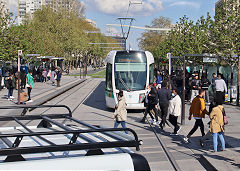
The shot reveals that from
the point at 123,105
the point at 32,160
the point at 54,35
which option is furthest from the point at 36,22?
the point at 32,160

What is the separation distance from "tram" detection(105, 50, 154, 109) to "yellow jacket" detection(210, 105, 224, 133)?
858 cm

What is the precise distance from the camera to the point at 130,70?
715 inches

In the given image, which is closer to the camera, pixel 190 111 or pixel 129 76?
pixel 190 111

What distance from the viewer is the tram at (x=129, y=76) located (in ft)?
58.3

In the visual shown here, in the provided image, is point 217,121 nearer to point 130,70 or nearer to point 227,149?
point 227,149

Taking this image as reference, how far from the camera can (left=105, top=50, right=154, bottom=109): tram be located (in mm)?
17766

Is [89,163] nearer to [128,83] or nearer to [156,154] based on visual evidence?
[156,154]

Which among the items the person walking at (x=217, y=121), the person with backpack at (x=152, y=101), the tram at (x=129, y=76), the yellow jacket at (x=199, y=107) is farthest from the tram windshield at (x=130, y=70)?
the person walking at (x=217, y=121)

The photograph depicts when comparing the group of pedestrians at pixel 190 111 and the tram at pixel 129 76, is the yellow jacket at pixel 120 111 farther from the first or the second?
the tram at pixel 129 76

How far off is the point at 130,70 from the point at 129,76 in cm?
28

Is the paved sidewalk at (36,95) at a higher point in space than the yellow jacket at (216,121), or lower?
lower

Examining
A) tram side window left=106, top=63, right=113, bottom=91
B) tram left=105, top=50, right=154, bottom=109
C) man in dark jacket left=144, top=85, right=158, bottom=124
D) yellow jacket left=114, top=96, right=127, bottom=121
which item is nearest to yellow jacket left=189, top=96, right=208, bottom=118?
yellow jacket left=114, top=96, right=127, bottom=121

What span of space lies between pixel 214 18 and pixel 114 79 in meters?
11.2

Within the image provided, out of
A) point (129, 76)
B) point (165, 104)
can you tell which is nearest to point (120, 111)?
point (165, 104)
